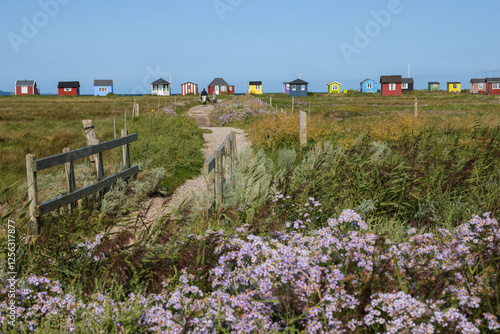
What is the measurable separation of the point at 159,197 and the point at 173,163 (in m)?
2.09

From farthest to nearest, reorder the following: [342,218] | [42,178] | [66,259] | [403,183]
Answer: [42,178] → [403,183] → [66,259] → [342,218]

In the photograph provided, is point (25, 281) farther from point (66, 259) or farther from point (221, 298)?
point (221, 298)

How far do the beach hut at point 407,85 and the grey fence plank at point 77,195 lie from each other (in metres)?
98.0

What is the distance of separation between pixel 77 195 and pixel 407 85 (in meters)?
102

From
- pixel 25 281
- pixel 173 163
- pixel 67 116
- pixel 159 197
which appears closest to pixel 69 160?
pixel 159 197

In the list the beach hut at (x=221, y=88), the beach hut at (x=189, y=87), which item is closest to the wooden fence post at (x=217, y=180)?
the beach hut at (x=221, y=88)

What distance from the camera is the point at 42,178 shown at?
7711mm

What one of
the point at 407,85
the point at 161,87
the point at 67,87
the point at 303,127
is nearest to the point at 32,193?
the point at 303,127

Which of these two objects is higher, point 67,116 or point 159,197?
point 67,116

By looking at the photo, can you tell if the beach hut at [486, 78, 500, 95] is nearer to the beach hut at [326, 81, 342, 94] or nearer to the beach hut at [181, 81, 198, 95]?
the beach hut at [326, 81, 342, 94]

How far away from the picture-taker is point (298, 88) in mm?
89500

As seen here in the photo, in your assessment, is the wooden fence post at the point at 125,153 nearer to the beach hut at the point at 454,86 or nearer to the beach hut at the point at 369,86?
the beach hut at the point at 369,86

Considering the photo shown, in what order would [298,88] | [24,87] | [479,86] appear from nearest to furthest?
[298,88] < [479,86] < [24,87]

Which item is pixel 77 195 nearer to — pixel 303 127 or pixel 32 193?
pixel 32 193
